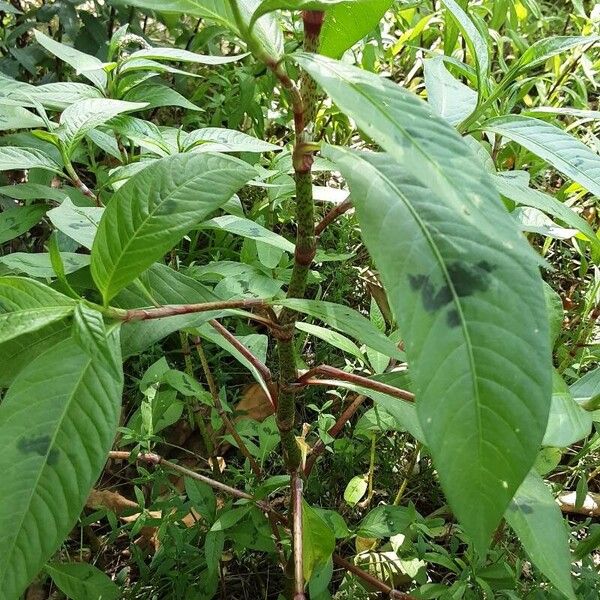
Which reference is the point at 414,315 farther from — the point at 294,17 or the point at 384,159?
the point at 294,17

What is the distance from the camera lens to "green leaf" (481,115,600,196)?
32.3 inches

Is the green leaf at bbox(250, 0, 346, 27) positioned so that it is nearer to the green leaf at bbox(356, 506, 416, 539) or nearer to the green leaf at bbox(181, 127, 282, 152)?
the green leaf at bbox(181, 127, 282, 152)

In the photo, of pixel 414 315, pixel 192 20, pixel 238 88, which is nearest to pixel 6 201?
pixel 238 88

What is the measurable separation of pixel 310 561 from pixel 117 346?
56 cm

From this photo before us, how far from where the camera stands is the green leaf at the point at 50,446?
2.24 ft

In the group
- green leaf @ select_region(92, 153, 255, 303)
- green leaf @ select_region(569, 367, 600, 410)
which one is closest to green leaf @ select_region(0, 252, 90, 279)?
green leaf @ select_region(92, 153, 255, 303)

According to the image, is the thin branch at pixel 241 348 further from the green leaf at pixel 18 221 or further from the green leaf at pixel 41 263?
the green leaf at pixel 18 221

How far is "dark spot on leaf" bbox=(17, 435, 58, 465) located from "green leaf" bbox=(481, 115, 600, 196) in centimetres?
61

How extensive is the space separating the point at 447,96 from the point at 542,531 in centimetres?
61

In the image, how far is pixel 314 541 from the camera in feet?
Result: 3.67

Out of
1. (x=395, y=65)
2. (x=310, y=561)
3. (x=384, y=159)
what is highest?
(x=384, y=159)

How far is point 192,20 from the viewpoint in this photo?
2.49 m

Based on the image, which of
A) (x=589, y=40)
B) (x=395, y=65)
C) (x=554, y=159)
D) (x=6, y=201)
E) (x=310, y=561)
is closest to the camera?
(x=554, y=159)

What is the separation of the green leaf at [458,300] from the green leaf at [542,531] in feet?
1.12
